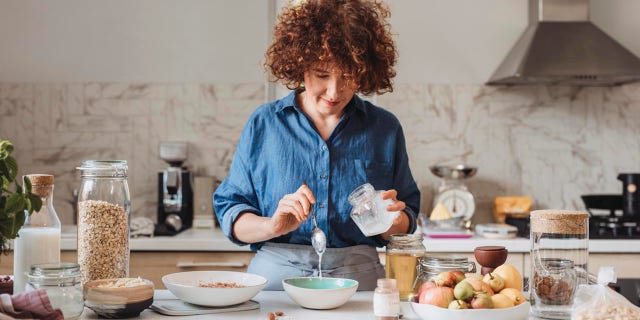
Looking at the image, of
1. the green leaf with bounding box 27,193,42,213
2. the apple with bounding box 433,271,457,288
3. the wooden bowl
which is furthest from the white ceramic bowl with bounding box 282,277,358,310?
the green leaf with bounding box 27,193,42,213

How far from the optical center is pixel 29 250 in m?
1.64

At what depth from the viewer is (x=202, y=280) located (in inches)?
72.7

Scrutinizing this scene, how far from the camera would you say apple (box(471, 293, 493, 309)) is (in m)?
1.53

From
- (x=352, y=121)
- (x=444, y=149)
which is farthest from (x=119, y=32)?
(x=352, y=121)

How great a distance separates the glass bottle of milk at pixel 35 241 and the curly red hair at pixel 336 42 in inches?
31.2

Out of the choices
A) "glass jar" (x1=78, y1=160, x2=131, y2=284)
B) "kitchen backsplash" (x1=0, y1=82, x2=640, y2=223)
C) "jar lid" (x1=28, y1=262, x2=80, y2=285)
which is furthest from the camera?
"kitchen backsplash" (x1=0, y1=82, x2=640, y2=223)

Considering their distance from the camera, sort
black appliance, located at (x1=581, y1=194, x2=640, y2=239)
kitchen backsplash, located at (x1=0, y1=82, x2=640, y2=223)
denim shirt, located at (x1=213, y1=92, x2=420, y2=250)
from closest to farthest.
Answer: denim shirt, located at (x1=213, y1=92, x2=420, y2=250) < black appliance, located at (x1=581, y1=194, x2=640, y2=239) < kitchen backsplash, located at (x1=0, y1=82, x2=640, y2=223)

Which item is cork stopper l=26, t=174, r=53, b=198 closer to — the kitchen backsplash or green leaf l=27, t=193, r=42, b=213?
green leaf l=27, t=193, r=42, b=213

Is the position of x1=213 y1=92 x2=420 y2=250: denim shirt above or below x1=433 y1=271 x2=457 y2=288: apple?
above

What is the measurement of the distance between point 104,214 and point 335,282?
0.58 metres

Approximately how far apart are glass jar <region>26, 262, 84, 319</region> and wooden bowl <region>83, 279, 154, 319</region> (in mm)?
48

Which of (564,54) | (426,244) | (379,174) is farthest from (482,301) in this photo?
(564,54)

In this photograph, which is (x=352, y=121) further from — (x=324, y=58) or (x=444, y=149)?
(x=444, y=149)

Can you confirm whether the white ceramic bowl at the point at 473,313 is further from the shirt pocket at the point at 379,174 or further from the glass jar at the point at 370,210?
the shirt pocket at the point at 379,174
